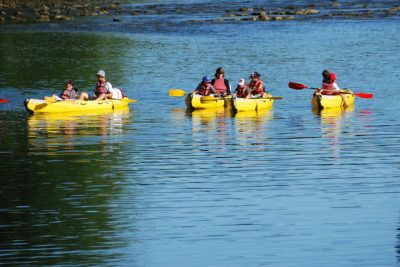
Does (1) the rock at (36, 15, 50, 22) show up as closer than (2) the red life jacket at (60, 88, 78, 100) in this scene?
No

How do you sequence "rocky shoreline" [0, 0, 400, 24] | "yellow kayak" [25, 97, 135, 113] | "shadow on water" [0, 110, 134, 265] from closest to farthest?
"shadow on water" [0, 110, 134, 265], "yellow kayak" [25, 97, 135, 113], "rocky shoreline" [0, 0, 400, 24]

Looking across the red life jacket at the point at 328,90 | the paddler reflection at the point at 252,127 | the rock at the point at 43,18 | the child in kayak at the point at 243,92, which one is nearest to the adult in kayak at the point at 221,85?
the child in kayak at the point at 243,92

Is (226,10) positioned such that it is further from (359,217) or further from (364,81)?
(359,217)

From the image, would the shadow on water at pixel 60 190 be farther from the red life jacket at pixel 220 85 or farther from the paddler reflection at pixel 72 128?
the red life jacket at pixel 220 85

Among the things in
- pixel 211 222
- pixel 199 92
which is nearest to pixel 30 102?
pixel 199 92

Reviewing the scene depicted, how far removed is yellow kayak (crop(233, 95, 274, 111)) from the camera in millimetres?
40719

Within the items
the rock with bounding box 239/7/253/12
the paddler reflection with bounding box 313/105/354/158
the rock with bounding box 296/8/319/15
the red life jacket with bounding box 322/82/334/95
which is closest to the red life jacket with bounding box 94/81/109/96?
the paddler reflection with bounding box 313/105/354/158

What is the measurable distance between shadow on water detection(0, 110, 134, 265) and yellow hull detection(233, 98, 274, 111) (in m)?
3.92

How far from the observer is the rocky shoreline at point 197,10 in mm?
86750

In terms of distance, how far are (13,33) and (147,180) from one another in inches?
2062

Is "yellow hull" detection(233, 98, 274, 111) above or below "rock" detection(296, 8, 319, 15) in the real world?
below

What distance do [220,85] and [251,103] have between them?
1.53m

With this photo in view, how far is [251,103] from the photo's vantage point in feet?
135

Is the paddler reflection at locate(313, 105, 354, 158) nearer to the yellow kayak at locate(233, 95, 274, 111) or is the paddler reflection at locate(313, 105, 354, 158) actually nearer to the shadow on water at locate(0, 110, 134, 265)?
the yellow kayak at locate(233, 95, 274, 111)
